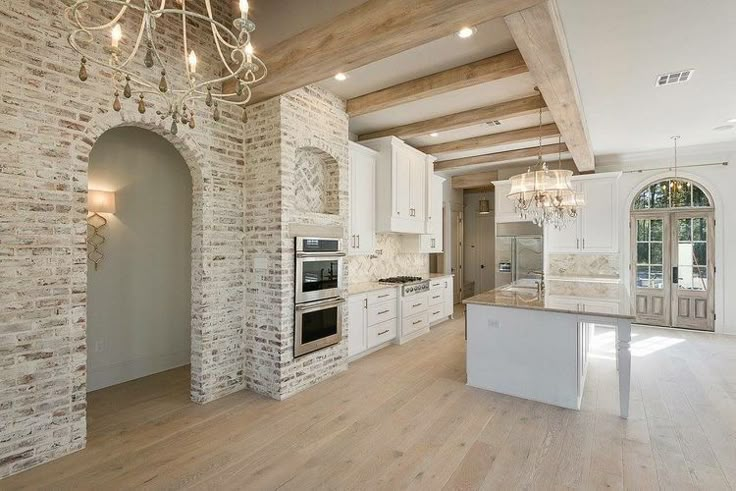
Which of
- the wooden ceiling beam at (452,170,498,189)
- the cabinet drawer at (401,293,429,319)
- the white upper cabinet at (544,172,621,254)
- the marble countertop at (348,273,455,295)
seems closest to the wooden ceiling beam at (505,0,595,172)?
the white upper cabinet at (544,172,621,254)

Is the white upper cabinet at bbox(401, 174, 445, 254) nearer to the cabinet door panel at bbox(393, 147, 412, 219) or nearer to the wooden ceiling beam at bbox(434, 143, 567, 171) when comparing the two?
the wooden ceiling beam at bbox(434, 143, 567, 171)

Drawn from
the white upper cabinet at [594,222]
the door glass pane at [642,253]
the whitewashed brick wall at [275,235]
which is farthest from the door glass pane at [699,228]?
the whitewashed brick wall at [275,235]

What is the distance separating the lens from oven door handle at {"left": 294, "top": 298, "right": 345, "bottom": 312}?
376 centimetres

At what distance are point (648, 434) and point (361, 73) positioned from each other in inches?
160

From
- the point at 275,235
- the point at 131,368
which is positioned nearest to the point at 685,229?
the point at 275,235

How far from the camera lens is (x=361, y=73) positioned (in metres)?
3.86

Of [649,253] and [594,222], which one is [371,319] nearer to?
[594,222]

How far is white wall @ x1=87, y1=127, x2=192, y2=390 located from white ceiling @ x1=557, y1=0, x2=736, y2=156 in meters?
4.24

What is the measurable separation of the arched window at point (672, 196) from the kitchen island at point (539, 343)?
361 centimetres

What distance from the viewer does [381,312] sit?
5.16 meters

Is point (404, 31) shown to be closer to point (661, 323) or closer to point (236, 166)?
point (236, 166)

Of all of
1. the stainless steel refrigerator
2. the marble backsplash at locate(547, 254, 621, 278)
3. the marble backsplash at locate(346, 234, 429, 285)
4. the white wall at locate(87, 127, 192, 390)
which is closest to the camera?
the white wall at locate(87, 127, 192, 390)

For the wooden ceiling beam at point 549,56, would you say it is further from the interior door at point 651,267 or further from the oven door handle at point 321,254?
the interior door at point 651,267

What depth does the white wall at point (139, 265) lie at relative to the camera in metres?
3.89
